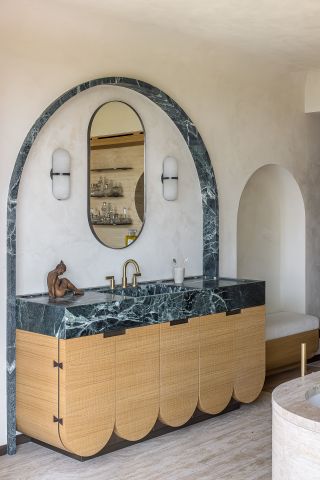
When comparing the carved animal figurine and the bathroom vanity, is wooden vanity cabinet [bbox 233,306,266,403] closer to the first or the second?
the bathroom vanity

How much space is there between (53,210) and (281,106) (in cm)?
298

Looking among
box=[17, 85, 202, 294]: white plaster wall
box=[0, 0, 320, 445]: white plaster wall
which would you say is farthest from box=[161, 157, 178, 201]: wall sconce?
box=[0, 0, 320, 445]: white plaster wall

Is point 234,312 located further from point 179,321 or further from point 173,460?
point 173,460

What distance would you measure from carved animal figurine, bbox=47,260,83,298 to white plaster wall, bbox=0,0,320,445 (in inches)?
5.9

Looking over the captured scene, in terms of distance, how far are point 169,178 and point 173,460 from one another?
2.30 metres

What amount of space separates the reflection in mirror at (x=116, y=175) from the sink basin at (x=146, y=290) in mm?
353

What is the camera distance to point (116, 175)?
5.30m

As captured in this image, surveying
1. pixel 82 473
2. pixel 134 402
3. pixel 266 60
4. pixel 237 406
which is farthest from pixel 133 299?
pixel 266 60

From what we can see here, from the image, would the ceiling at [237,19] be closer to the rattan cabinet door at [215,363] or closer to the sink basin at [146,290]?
the sink basin at [146,290]

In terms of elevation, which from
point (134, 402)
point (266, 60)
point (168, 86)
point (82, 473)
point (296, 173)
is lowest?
point (82, 473)

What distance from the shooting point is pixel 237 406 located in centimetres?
559

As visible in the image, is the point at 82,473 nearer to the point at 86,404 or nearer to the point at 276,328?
the point at 86,404

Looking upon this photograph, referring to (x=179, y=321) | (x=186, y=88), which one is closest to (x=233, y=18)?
(x=186, y=88)

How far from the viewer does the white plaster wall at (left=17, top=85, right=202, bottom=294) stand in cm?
473
